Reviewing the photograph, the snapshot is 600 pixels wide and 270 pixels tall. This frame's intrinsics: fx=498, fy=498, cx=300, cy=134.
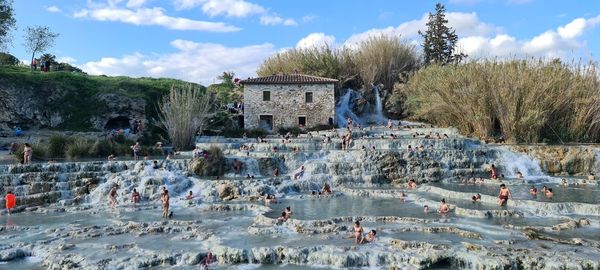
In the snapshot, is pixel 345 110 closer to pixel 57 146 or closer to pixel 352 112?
pixel 352 112

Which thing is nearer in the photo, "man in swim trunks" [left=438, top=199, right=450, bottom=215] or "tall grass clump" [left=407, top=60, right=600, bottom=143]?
"man in swim trunks" [left=438, top=199, right=450, bottom=215]

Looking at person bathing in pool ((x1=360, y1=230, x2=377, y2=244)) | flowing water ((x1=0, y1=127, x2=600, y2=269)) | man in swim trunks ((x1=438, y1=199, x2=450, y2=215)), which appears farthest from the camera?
man in swim trunks ((x1=438, y1=199, x2=450, y2=215))

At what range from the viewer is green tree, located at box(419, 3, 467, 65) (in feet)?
153

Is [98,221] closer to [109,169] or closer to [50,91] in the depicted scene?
[109,169]

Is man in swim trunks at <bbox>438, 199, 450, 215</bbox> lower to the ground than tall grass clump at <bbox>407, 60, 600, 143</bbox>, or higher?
lower

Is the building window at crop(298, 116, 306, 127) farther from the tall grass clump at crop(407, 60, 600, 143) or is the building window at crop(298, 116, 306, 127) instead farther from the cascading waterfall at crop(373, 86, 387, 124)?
the tall grass clump at crop(407, 60, 600, 143)

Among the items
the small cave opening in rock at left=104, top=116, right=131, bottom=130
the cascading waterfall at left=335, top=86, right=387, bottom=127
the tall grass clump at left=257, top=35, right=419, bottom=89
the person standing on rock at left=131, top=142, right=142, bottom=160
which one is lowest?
the person standing on rock at left=131, top=142, right=142, bottom=160

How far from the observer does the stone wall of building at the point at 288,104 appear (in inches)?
1336

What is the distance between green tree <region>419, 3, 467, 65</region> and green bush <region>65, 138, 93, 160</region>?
31.8 meters

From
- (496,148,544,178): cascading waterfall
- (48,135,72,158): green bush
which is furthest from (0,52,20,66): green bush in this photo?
(496,148,544,178): cascading waterfall

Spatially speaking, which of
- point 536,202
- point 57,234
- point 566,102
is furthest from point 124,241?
point 566,102

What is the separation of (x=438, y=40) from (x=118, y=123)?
98.0 ft

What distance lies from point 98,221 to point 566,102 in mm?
23247

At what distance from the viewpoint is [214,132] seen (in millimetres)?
32781
